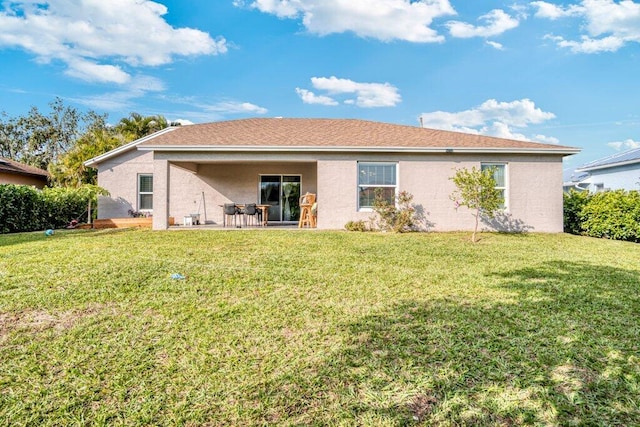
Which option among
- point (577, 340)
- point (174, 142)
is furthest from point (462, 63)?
point (577, 340)

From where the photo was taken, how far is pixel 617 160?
19.6 m

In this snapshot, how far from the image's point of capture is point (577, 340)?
3.39m

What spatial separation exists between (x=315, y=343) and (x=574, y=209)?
45.5ft

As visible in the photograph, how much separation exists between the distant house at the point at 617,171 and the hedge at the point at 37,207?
27.5 m

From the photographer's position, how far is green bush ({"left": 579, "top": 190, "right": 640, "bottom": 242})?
11086 mm

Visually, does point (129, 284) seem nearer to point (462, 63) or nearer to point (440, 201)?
point (440, 201)

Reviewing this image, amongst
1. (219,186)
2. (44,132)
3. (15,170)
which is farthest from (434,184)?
(44,132)

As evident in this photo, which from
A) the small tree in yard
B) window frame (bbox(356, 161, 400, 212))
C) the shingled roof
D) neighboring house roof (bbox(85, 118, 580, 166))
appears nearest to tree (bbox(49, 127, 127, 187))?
neighboring house roof (bbox(85, 118, 580, 166))

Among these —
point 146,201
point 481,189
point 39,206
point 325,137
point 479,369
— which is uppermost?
point 325,137

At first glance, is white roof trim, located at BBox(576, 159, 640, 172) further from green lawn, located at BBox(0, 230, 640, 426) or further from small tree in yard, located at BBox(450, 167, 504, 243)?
green lawn, located at BBox(0, 230, 640, 426)

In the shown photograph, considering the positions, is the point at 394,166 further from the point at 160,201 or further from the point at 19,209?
the point at 19,209

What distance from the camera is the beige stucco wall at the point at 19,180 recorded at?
19.7 meters

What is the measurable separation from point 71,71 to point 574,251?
3674 centimetres

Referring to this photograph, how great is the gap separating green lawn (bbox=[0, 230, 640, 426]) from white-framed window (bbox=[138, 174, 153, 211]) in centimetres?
1018
